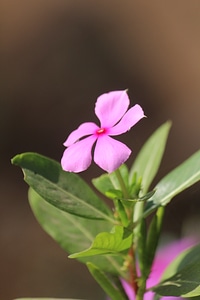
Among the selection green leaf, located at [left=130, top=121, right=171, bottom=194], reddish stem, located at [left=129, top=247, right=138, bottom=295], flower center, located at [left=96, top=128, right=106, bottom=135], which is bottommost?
reddish stem, located at [left=129, top=247, right=138, bottom=295]

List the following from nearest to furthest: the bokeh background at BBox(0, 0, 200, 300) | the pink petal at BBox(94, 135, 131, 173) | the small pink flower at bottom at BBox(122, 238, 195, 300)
A: 1. the pink petal at BBox(94, 135, 131, 173)
2. the small pink flower at bottom at BBox(122, 238, 195, 300)
3. the bokeh background at BBox(0, 0, 200, 300)

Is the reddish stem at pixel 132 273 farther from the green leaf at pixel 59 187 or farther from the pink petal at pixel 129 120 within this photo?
the pink petal at pixel 129 120

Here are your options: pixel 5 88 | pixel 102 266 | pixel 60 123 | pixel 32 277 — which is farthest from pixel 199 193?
pixel 102 266

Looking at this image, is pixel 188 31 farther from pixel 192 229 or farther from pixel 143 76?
pixel 192 229

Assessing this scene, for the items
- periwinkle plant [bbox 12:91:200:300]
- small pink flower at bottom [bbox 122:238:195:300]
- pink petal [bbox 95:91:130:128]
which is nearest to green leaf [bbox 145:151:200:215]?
periwinkle plant [bbox 12:91:200:300]

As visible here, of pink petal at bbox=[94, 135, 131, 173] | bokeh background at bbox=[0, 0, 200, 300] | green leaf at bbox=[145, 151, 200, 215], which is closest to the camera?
pink petal at bbox=[94, 135, 131, 173]

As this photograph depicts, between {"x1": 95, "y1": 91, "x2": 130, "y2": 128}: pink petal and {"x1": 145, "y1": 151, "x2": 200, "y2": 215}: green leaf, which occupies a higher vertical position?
{"x1": 95, "y1": 91, "x2": 130, "y2": 128}: pink petal

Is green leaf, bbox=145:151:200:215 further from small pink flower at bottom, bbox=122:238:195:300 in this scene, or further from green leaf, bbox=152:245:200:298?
small pink flower at bottom, bbox=122:238:195:300

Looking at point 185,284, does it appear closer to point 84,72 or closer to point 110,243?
point 110,243
